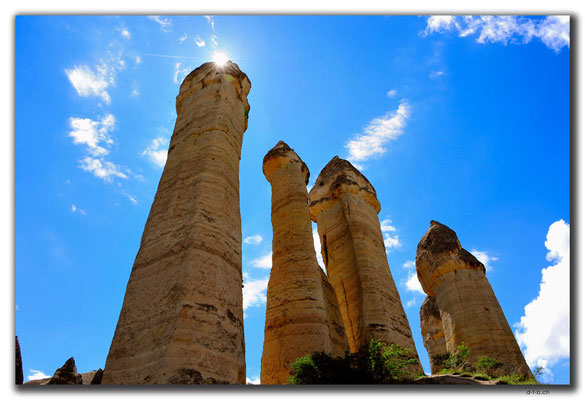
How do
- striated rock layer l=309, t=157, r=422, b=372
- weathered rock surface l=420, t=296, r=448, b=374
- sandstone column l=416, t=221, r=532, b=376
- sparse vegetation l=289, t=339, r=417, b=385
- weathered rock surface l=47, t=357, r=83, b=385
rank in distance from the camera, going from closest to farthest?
1. weathered rock surface l=47, t=357, r=83, b=385
2. sparse vegetation l=289, t=339, r=417, b=385
3. striated rock layer l=309, t=157, r=422, b=372
4. sandstone column l=416, t=221, r=532, b=376
5. weathered rock surface l=420, t=296, r=448, b=374

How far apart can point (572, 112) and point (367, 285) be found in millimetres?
8925

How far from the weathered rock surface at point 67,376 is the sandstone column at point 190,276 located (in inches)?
59.0

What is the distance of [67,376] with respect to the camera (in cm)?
656

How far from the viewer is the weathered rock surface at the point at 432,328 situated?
925 inches

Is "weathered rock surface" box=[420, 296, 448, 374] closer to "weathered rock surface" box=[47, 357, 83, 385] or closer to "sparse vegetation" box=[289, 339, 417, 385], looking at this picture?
"sparse vegetation" box=[289, 339, 417, 385]

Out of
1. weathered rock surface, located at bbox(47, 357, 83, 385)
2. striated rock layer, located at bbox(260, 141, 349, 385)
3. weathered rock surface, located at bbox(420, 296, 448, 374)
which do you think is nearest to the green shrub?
striated rock layer, located at bbox(260, 141, 349, 385)

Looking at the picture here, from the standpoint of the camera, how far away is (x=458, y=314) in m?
16.8

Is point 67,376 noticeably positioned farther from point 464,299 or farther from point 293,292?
point 464,299

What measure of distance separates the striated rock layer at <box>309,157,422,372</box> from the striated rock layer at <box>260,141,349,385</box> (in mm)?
894

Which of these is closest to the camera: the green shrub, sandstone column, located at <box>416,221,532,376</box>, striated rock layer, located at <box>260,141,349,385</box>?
striated rock layer, located at <box>260,141,349,385</box>

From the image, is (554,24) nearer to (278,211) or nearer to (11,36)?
(11,36)

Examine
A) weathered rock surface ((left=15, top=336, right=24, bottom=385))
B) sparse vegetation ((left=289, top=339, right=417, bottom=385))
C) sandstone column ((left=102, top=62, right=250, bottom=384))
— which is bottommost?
sparse vegetation ((left=289, top=339, right=417, bottom=385))

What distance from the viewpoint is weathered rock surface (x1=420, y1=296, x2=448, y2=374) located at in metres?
23.5

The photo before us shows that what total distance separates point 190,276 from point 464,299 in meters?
14.5
